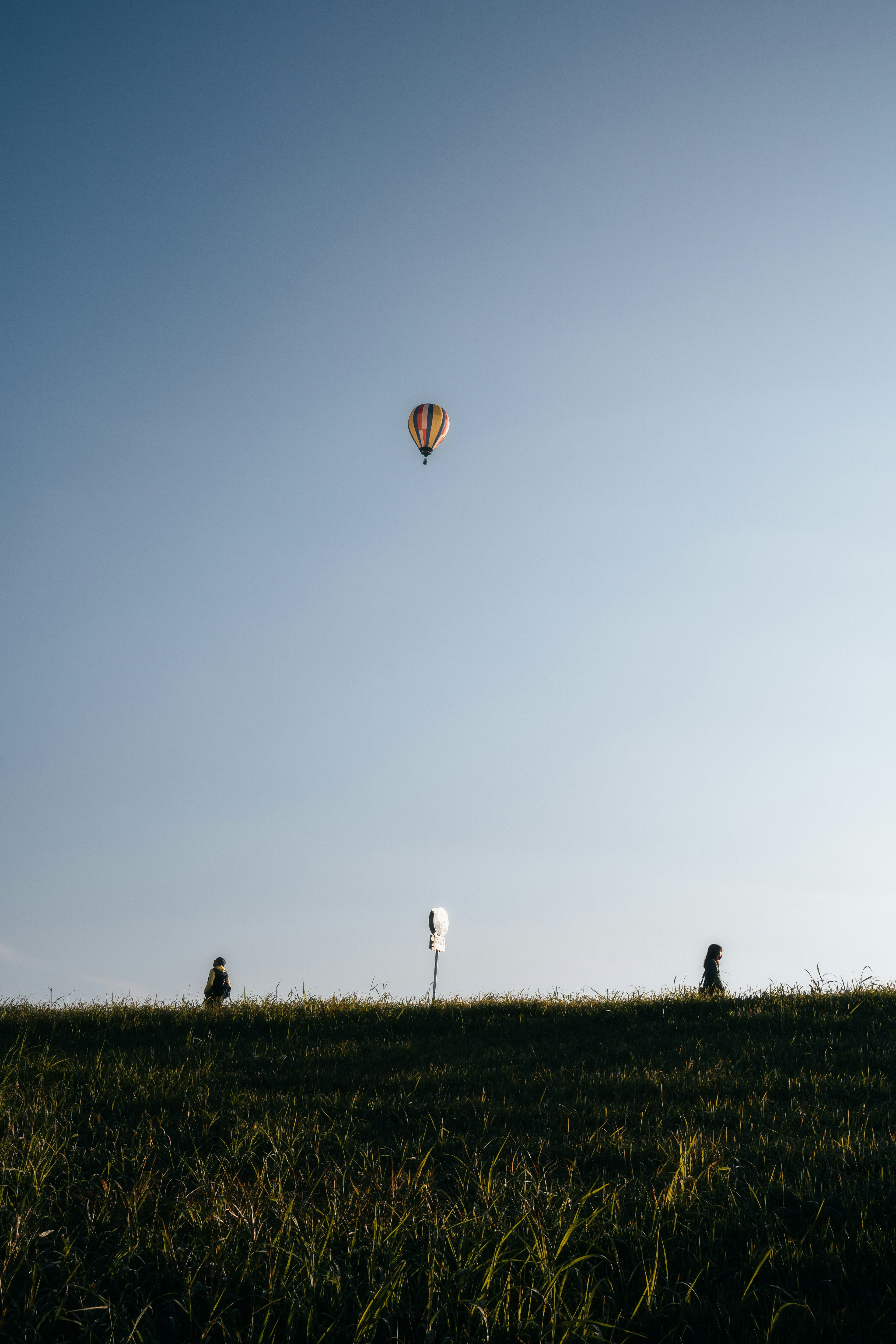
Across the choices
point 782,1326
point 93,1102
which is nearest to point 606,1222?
point 782,1326

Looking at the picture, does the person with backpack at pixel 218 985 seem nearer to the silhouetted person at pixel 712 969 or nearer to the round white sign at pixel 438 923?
the round white sign at pixel 438 923

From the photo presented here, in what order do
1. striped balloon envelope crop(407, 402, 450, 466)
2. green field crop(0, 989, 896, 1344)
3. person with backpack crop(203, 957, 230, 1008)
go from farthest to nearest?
striped balloon envelope crop(407, 402, 450, 466) < person with backpack crop(203, 957, 230, 1008) < green field crop(0, 989, 896, 1344)

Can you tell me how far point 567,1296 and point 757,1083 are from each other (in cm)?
508

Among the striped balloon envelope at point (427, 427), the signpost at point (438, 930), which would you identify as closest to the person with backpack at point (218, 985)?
the signpost at point (438, 930)

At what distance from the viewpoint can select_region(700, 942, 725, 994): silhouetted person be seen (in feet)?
50.9

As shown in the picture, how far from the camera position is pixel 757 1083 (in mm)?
8281

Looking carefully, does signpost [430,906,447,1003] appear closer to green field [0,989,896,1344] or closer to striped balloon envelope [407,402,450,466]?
green field [0,989,896,1344]

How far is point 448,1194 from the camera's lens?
5.10 meters

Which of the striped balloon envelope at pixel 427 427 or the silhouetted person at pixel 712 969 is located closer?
the silhouetted person at pixel 712 969

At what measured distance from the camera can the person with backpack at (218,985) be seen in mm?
14703

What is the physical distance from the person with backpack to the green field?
4659 mm

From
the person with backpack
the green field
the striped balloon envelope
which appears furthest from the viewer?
the striped balloon envelope

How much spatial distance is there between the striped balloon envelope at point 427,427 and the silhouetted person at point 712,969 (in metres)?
18.6

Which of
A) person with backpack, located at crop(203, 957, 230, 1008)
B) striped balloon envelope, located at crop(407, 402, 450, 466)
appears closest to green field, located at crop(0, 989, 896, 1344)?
person with backpack, located at crop(203, 957, 230, 1008)
